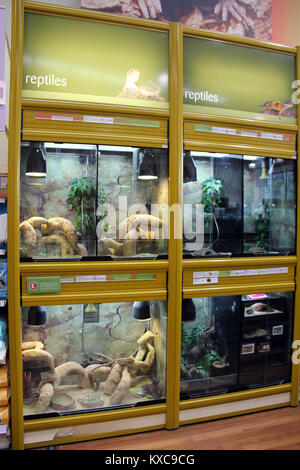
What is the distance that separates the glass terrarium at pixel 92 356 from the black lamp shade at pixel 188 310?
0.15m

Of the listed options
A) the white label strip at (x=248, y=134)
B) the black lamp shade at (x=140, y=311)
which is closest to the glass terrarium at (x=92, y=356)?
the black lamp shade at (x=140, y=311)

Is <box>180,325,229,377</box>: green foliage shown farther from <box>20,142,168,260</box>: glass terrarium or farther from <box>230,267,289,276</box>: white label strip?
<box>20,142,168,260</box>: glass terrarium

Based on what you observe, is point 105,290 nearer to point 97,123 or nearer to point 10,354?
point 10,354

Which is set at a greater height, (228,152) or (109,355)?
(228,152)

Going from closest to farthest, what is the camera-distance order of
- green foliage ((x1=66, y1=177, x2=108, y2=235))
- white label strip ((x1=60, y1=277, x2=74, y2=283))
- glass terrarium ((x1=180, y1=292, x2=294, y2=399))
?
white label strip ((x1=60, y1=277, x2=74, y2=283)) < green foliage ((x1=66, y1=177, x2=108, y2=235)) < glass terrarium ((x1=180, y1=292, x2=294, y2=399))

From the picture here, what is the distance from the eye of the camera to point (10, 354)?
196cm

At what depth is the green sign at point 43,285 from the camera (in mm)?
1984

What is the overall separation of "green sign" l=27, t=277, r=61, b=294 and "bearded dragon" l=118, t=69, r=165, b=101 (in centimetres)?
136

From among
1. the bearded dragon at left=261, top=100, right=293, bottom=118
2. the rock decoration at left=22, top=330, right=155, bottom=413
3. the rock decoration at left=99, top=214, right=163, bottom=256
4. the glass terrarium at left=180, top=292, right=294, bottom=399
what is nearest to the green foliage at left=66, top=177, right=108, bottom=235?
the rock decoration at left=99, top=214, right=163, bottom=256

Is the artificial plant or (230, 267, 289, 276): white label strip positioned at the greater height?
the artificial plant

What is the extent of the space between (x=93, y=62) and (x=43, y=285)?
5.09ft

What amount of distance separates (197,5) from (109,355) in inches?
130

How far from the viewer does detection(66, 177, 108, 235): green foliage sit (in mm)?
2166

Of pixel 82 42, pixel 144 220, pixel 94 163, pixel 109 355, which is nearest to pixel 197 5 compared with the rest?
pixel 82 42
